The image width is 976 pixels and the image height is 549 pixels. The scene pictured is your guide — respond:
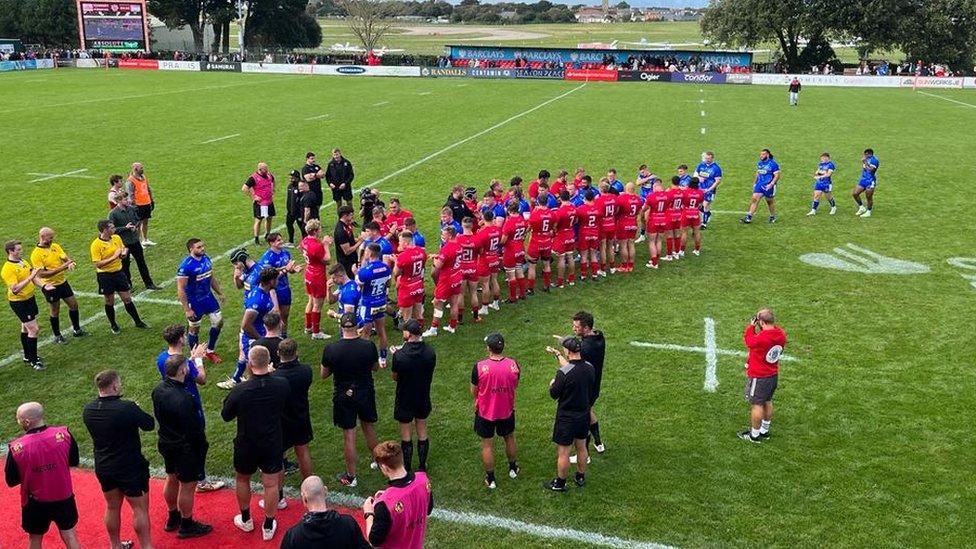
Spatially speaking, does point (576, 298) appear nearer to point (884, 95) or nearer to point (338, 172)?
point (338, 172)

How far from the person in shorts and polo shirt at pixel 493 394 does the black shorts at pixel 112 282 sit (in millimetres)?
7060

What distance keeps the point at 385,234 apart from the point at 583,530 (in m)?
7.10

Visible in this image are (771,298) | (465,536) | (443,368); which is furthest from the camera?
(771,298)

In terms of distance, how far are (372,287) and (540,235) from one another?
400cm

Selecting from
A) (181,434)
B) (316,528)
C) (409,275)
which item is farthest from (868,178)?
(316,528)

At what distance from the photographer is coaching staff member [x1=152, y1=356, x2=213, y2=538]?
657cm

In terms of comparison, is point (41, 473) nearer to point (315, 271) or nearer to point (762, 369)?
point (315, 271)

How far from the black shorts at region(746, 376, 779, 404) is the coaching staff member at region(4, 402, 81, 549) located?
23.4ft

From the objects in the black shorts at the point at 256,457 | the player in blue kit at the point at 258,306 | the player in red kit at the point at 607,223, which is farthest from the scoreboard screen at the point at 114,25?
the black shorts at the point at 256,457

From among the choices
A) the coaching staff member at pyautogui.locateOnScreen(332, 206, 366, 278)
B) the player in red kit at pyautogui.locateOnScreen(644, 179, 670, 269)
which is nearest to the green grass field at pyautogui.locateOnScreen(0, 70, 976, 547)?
the player in red kit at pyautogui.locateOnScreen(644, 179, 670, 269)

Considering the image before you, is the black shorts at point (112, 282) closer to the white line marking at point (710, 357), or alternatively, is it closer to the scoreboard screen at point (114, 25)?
the white line marking at point (710, 357)

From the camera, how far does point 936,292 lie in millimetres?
13891

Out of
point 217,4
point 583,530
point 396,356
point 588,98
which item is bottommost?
point 583,530

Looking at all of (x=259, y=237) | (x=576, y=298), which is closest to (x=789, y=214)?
(x=576, y=298)
